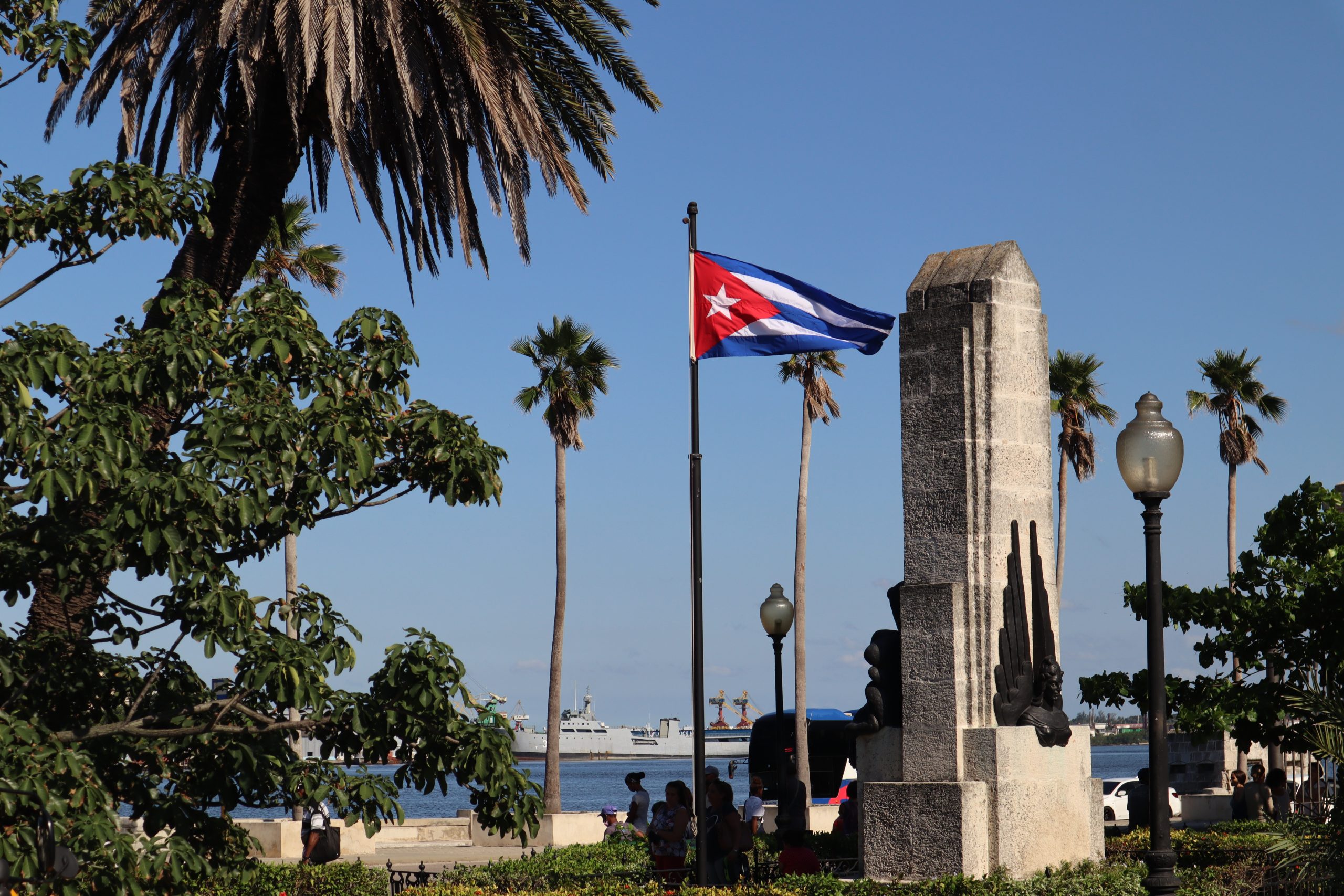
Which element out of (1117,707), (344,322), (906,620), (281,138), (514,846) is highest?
(281,138)

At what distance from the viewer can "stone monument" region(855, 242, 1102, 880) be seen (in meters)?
13.6

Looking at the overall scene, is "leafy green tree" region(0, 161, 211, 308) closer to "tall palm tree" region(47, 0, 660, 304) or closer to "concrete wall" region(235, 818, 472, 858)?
"tall palm tree" region(47, 0, 660, 304)

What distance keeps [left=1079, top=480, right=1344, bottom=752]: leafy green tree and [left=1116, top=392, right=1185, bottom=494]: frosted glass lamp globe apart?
6319mm

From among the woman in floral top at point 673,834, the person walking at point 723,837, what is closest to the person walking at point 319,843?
the woman in floral top at point 673,834

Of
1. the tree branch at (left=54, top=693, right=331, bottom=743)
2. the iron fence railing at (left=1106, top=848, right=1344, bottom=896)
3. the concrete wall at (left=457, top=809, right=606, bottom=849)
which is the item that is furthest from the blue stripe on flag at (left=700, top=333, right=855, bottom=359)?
the concrete wall at (left=457, top=809, right=606, bottom=849)

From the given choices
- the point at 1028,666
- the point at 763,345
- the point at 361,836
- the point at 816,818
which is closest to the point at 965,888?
the point at 1028,666

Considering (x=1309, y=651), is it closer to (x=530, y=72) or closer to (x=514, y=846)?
(x=530, y=72)

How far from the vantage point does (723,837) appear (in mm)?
15305

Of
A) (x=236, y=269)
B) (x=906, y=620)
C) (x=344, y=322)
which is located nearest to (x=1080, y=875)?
(x=906, y=620)

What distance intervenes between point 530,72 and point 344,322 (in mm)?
9266

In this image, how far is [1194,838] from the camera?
60.7ft

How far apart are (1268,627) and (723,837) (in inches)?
295

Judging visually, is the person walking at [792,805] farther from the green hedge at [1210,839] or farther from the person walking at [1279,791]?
the person walking at [1279,791]

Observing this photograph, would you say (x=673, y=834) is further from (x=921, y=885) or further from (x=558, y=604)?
(x=558, y=604)
